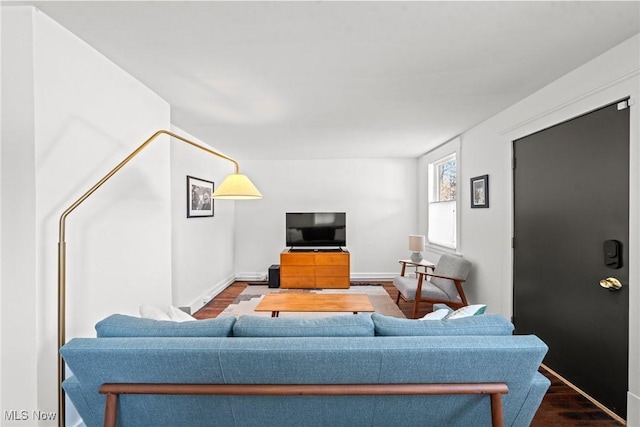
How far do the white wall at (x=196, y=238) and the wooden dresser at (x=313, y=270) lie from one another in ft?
3.61

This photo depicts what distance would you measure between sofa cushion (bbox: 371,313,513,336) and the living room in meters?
1.06

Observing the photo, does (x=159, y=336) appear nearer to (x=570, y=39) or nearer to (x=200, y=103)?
(x=200, y=103)

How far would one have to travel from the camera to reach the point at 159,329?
1615mm

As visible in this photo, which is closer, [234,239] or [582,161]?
[582,161]

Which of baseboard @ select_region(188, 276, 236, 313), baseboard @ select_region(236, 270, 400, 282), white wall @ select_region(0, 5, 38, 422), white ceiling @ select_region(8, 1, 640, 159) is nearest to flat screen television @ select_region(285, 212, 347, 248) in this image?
baseboard @ select_region(236, 270, 400, 282)

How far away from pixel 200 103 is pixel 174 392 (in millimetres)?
2535

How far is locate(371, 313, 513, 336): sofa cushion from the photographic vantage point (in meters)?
1.60

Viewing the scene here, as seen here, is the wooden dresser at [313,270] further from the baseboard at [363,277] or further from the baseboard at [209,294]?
the baseboard at [209,294]

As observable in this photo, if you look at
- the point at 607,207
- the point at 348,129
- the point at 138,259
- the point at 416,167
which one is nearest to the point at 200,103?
the point at 138,259

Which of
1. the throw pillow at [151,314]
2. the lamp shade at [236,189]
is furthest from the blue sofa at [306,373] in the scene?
the lamp shade at [236,189]

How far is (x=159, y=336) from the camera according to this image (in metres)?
1.59

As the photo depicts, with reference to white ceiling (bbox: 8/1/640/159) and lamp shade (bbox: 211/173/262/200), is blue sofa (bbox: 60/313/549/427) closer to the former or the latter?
lamp shade (bbox: 211/173/262/200)

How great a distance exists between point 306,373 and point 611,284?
210cm

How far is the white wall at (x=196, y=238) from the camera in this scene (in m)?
3.89
